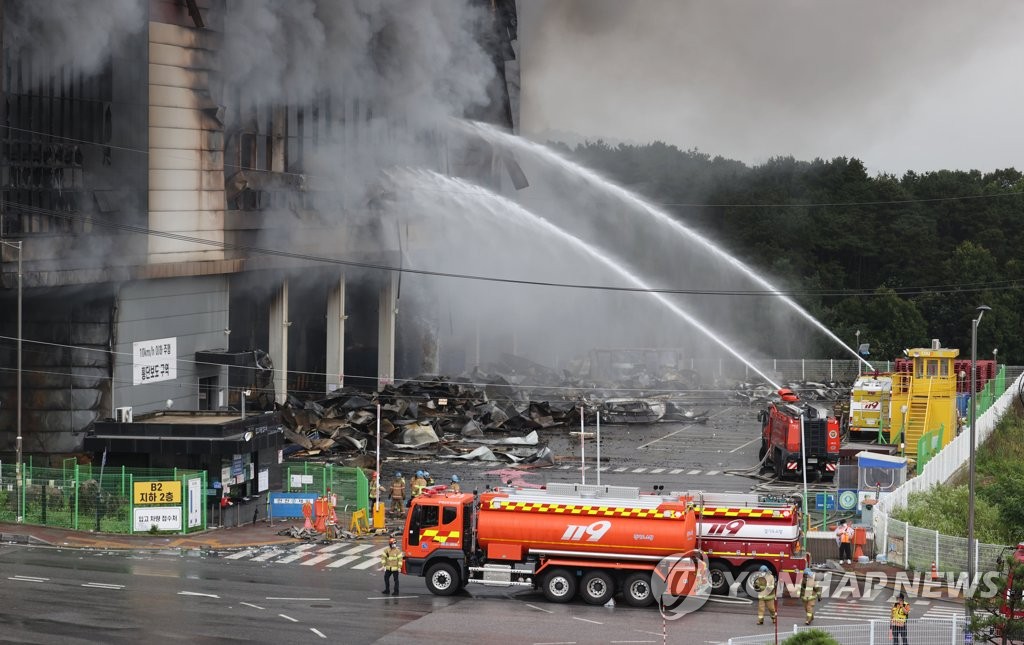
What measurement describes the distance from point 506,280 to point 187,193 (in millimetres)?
27124

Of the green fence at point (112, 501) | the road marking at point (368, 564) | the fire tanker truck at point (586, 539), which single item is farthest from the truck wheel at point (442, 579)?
the green fence at point (112, 501)

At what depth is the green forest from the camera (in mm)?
97062

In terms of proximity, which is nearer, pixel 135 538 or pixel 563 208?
pixel 135 538

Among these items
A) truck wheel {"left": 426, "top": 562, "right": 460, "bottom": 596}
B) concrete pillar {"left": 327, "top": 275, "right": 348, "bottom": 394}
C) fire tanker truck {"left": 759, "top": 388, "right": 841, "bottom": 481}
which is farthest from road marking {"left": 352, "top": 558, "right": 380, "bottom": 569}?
concrete pillar {"left": 327, "top": 275, "right": 348, "bottom": 394}

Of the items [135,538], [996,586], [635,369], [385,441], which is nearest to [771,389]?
[635,369]

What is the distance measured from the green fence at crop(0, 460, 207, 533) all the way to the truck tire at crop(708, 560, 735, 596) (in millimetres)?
15322

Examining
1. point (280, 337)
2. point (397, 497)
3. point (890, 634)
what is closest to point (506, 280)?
point (280, 337)

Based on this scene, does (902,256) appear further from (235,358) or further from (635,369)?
(235,358)

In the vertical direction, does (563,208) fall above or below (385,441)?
above

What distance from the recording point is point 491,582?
29984 millimetres

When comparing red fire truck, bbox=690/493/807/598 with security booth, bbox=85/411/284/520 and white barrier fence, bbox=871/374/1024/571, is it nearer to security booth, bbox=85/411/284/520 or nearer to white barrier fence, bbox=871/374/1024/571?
white barrier fence, bbox=871/374/1024/571

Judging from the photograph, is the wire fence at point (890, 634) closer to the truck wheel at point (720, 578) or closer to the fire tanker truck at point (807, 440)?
the truck wheel at point (720, 578)

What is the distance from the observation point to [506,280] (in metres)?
79.1

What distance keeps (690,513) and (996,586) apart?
7.57m
